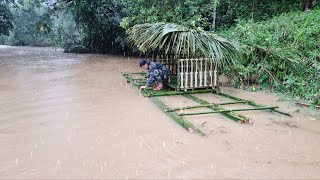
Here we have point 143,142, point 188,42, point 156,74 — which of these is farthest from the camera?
point 156,74

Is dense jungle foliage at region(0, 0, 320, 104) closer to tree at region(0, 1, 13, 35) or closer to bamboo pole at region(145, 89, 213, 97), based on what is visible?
tree at region(0, 1, 13, 35)

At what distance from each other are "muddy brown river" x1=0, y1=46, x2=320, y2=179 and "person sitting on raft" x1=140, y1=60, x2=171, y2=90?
79 centimetres

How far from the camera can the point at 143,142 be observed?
4.85 metres

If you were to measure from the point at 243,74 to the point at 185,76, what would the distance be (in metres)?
1.98

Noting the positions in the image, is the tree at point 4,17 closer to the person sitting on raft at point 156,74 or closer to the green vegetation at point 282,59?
the person sitting on raft at point 156,74

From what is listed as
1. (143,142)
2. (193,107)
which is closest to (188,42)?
(193,107)

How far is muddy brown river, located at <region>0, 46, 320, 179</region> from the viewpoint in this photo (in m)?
3.91

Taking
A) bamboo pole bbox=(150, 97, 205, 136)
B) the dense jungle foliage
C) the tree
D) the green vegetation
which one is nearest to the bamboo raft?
bamboo pole bbox=(150, 97, 205, 136)

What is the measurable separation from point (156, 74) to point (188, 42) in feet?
4.89

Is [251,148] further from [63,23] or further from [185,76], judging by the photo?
[63,23]

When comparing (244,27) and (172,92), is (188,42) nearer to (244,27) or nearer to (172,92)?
(172,92)

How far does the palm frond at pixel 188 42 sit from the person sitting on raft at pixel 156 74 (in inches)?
22.3

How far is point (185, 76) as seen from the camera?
7961 millimetres

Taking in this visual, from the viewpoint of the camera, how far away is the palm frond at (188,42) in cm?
725
